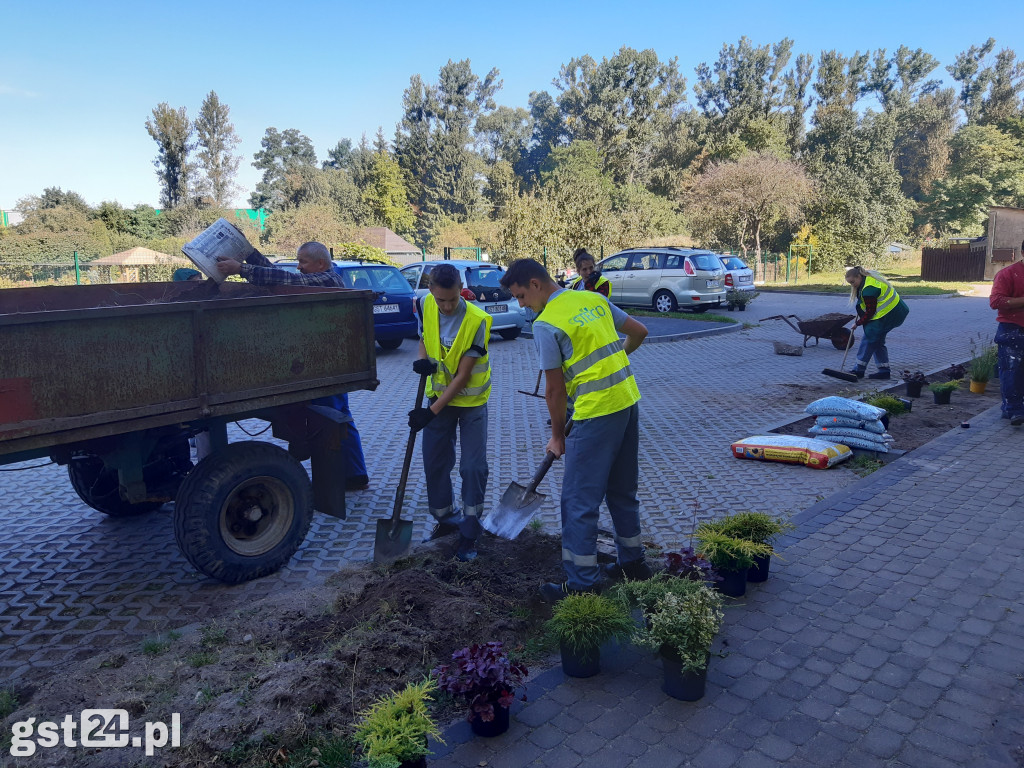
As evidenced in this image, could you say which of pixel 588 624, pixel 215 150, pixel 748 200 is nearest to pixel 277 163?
pixel 215 150

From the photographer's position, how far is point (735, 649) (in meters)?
3.59

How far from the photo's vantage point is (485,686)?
2906mm

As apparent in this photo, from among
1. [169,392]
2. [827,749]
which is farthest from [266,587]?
[827,749]

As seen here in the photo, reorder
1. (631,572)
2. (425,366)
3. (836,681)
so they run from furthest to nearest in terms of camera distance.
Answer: (425,366)
(631,572)
(836,681)

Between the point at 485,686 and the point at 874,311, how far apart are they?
30.6 feet

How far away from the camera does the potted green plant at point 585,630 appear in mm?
3314

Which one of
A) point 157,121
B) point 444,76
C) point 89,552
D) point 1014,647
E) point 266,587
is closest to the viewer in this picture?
point 1014,647

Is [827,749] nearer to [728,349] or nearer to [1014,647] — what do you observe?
[1014,647]

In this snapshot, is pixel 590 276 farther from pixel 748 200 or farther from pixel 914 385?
pixel 748 200

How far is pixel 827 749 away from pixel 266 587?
123 inches

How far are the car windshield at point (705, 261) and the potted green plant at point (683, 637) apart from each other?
17.3m

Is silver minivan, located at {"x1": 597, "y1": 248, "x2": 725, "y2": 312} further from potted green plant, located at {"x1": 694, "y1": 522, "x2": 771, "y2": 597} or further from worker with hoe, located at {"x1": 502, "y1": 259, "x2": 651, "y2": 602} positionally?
potted green plant, located at {"x1": 694, "y1": 522, "x2": 771, "y2": 597}

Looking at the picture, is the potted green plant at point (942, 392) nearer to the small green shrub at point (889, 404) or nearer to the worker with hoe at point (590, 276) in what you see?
the small green shrub at point (889, 404)

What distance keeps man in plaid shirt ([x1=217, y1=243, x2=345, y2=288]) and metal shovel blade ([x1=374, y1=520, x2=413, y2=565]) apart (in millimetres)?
2092
